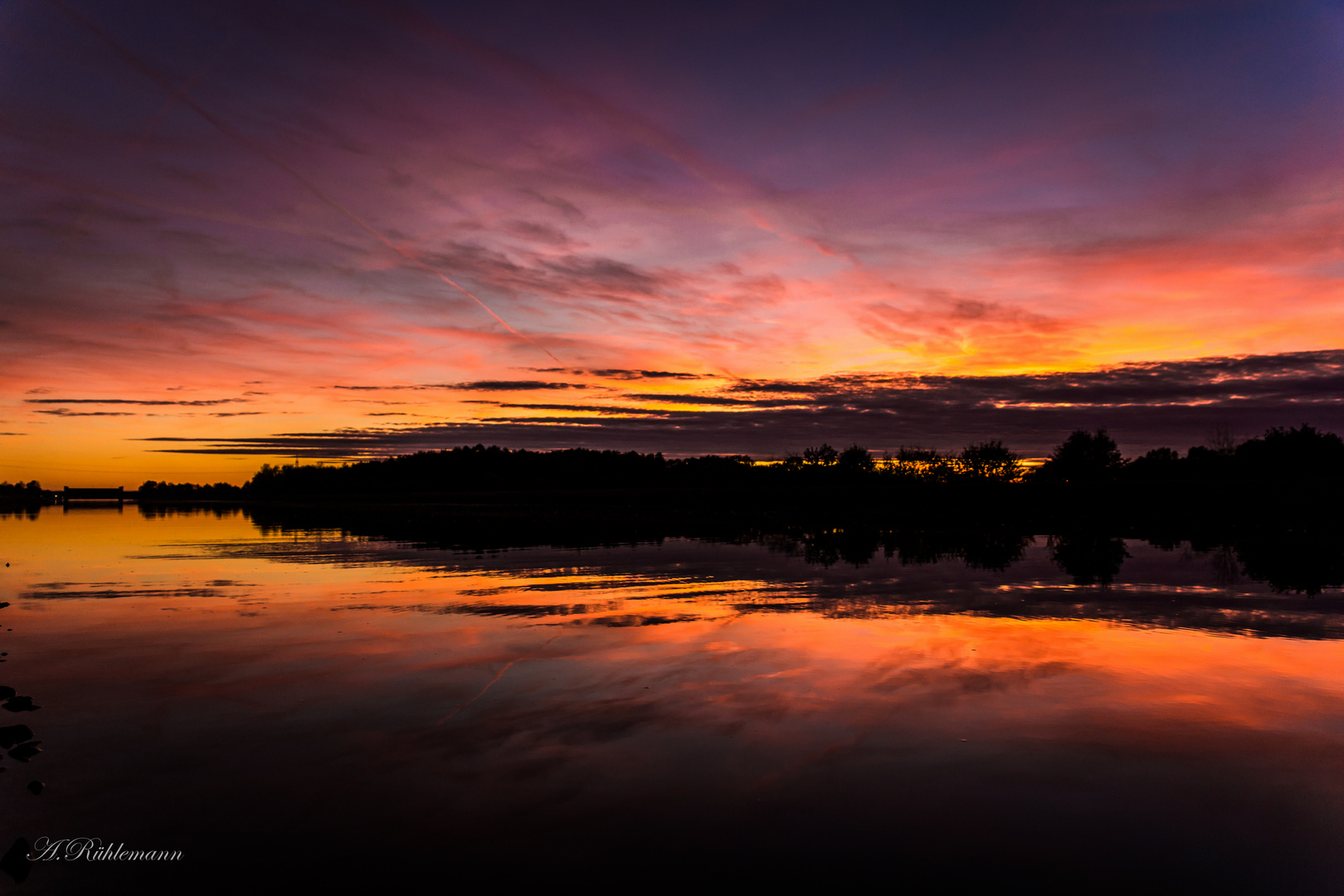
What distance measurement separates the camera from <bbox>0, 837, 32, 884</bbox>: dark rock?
16.7 feet

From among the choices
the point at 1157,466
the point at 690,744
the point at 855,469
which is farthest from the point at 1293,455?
the point at 690,744

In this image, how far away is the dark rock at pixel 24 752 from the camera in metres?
6.93

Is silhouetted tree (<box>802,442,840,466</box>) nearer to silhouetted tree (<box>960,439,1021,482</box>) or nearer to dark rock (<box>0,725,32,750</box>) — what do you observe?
silhouetted tree (<box>960,439,1021,482</box>)

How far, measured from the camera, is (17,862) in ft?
17.1

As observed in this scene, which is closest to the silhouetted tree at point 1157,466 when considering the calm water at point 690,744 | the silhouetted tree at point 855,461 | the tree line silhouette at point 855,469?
the tree line silhouette at point 855,469

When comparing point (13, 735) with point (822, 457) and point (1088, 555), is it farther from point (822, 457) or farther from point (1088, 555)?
point (822, 457)

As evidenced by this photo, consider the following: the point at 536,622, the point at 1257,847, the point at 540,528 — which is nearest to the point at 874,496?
the point at 540,528

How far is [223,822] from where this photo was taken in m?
5.72

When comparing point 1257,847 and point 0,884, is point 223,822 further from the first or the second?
point 1257,847

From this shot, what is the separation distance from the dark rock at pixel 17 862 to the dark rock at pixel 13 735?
248cm

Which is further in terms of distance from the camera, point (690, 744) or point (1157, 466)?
point (1157, 466)

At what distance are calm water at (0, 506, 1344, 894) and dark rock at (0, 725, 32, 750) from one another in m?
0.15

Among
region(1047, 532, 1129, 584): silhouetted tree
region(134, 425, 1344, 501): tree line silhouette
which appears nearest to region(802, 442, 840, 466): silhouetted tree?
region(134, 425, 1344, 501): tree line silhouette

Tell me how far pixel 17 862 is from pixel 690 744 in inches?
207
